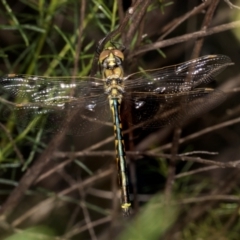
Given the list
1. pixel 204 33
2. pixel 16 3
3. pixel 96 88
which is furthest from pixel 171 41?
pixel 16 3

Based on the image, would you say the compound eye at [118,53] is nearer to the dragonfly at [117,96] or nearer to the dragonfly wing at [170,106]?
the dragonfly at [117,96]

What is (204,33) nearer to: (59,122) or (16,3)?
(59,122)

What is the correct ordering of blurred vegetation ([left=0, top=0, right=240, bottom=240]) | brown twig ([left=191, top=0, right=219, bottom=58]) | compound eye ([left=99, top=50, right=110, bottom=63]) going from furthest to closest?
blurred vegetation ([left=0, top=0, right=240, bottom=240]) → compound eye ([left=99, top=50, right=110, bottom=63]) → brown twig ([left=191, top=0, right=219, bottom=58])

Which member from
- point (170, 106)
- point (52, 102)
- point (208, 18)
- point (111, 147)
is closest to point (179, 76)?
point (170, 106)

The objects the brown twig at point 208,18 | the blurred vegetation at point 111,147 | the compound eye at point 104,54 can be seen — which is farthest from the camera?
the blurred vegetation at point 111,147

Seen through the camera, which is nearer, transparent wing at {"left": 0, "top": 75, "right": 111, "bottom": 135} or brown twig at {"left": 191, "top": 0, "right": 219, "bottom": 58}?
brown twig at {"left": 191, "top": 0, "right": 219, "bottom": 58}

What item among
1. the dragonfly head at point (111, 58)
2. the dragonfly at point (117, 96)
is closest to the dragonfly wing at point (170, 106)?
the dragonfly at point (117, 96)

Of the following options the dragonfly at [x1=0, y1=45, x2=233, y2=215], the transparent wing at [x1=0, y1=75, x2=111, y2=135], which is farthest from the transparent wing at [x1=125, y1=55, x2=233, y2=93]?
the transparent wing at [x1=0, y1=75, x2=111, y2=135]

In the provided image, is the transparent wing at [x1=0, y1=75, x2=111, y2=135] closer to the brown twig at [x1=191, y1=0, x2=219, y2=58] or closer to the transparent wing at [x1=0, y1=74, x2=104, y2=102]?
the transparent wing at [x1=0, y1=74, x2=104, y2=102]
